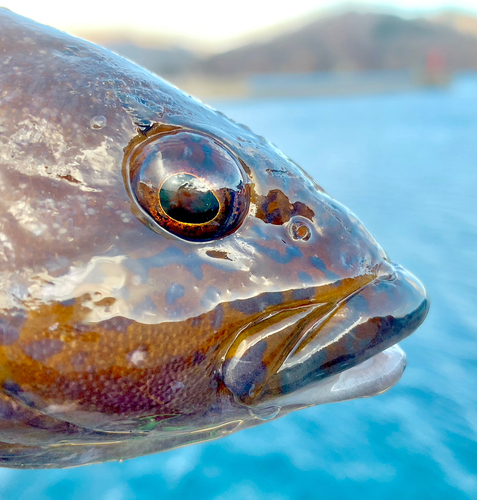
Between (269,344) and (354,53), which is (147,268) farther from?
(354,53)

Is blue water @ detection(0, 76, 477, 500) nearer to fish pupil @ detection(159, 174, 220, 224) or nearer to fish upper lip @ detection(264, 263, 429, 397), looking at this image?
fish upper lip @ detection(264, 263, 429, 397)

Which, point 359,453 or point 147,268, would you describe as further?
point 359,453

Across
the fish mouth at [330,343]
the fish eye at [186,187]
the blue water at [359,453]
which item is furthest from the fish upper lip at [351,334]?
the blue water at [359,453]

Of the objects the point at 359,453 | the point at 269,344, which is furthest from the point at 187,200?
the point at 359,453

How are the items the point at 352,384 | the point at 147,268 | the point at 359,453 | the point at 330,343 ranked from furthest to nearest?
the point at 359,453
the point at 352,384
the point at 330,343
the point at 147,268

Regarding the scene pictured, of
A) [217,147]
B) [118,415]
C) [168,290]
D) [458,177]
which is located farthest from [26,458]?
[458,177]

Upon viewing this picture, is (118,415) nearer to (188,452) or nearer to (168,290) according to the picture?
(168,290)

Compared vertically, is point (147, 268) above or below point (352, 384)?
above
